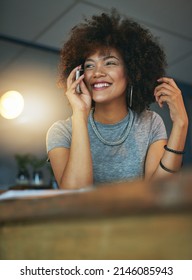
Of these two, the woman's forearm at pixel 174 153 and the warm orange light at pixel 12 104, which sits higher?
the warm orange light at pixel 12 104

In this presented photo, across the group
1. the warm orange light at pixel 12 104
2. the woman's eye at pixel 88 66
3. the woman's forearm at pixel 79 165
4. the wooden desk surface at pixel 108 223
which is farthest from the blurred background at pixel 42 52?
the wooden desk surface at pixel 108 223

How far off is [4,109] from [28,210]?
48.2 inches

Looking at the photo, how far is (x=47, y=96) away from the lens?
1.47 meters

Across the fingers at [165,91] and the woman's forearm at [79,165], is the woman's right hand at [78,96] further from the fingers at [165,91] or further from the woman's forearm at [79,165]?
the fingers at [165,91]

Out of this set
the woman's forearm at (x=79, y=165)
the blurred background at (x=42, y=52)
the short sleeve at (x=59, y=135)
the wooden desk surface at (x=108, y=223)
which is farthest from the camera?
the blurred background at (x=42, y=52)

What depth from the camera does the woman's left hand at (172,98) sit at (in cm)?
121

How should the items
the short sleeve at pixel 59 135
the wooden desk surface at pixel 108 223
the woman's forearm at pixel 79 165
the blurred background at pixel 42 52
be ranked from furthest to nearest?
the blurred background at pixel 42 52 → the short sleeve at pixel 59 135 → the woman's forearm at pixel 79 165 → the wooden desk surface at pixel 108 223

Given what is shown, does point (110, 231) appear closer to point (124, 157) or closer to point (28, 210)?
point (28, 210)

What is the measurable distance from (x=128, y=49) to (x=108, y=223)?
3.59 feet

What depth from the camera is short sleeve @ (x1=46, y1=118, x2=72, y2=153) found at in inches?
47.8

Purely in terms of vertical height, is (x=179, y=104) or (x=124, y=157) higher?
(x=179, y=104)

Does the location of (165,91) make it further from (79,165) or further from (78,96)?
(79,165)

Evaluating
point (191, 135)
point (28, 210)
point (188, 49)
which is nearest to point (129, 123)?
point (191, 135)

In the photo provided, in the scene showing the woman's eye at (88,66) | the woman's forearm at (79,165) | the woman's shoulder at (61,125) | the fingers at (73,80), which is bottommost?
the woman's forearm at (79,165)
